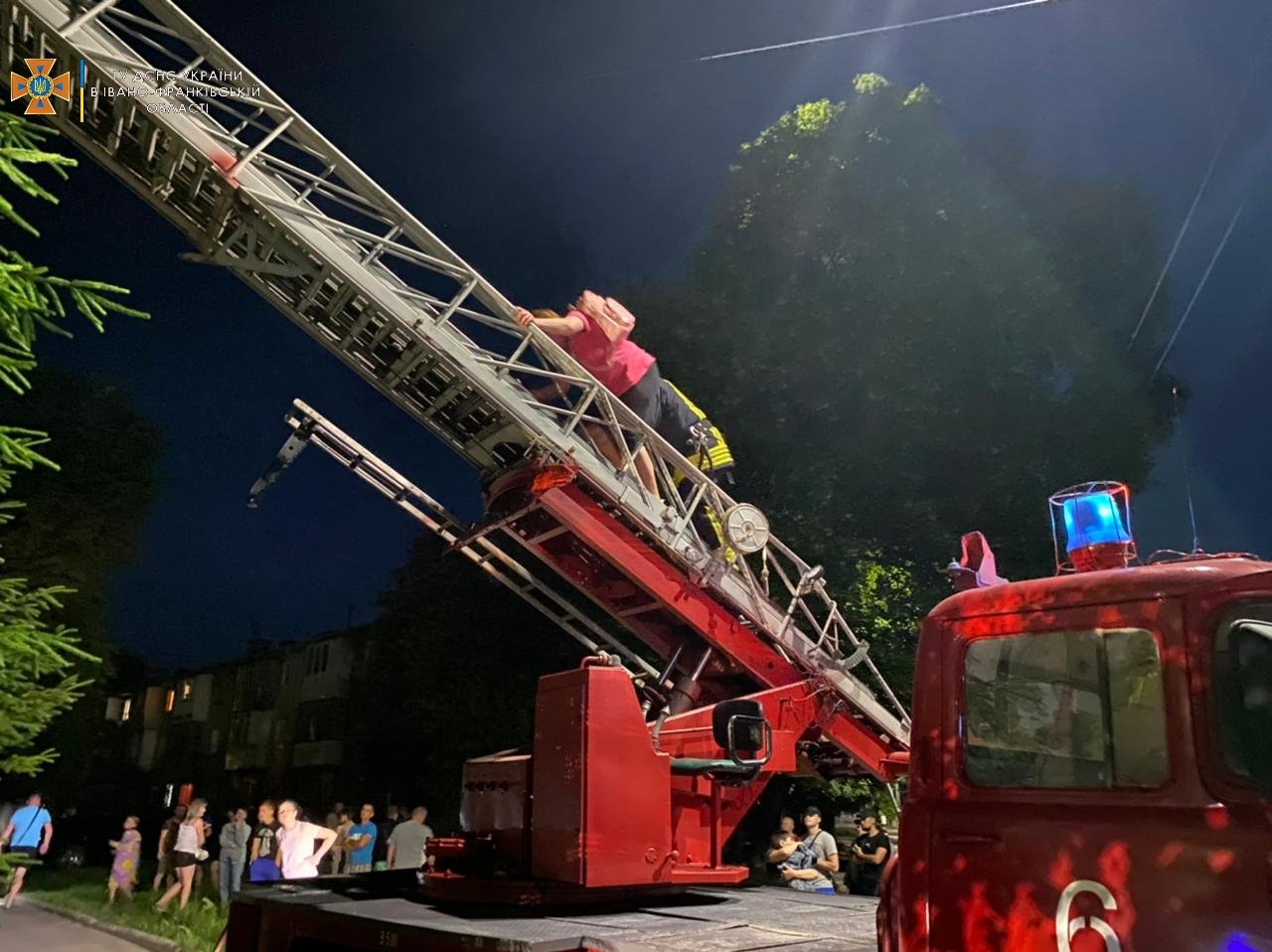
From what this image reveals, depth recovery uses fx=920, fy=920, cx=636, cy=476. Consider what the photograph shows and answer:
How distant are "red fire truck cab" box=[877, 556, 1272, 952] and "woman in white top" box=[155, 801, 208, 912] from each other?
11035 mm

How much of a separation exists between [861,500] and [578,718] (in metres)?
10.2

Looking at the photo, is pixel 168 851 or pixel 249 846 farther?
pixel 249 846

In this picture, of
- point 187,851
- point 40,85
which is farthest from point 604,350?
point 187,851

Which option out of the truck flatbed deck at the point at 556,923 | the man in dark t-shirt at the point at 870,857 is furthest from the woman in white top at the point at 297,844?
the man in dark t-shirt at the point at 870,857

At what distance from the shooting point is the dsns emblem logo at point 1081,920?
2197mm

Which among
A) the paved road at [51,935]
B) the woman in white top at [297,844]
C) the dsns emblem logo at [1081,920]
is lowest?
the paved road at [51,935]

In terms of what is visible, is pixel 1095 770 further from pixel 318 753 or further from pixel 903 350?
pixel 318 753

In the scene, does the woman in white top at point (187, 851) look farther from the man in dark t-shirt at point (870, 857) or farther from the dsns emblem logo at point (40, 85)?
the dsns emblem logo at point (40, 85)

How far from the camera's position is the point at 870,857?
6.89 meters

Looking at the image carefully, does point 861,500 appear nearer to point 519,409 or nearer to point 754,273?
point 754,273

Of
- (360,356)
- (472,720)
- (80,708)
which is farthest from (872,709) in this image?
(80,708)

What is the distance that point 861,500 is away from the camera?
44.6ft

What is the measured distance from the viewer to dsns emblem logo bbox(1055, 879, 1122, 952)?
2197mm

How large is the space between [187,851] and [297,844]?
3.47m
